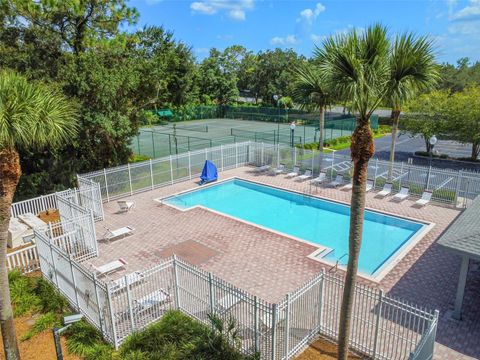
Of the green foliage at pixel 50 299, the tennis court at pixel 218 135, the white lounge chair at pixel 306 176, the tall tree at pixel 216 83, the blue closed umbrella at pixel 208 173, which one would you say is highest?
the tall tree at pixel 216 83

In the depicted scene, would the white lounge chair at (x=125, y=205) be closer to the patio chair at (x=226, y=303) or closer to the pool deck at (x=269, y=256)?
the pool deck at (x=269, y=256)

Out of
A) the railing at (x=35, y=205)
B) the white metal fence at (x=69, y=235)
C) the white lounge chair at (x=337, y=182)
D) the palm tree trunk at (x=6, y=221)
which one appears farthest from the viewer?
the white lounge chair at (x=337, y=182)

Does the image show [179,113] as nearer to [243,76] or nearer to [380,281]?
[243,76]

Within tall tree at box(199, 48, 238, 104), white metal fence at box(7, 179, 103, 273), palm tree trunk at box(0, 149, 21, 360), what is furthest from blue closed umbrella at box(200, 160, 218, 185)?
tall tree at box(199, 48, 238, 104)

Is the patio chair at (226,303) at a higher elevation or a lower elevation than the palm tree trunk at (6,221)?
lower

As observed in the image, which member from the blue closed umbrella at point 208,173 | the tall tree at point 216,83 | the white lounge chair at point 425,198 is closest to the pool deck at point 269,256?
the white lounge chair at point 425,198

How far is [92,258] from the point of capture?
12.3 meters

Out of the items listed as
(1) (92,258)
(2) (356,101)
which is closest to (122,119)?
(1) (92,258)

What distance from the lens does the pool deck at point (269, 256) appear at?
9.29 meters

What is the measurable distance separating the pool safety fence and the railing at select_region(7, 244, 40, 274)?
2.25m

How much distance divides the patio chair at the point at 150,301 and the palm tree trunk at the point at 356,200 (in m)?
4.61

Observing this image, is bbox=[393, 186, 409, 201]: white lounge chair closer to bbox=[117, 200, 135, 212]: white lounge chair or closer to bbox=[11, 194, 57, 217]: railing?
bbox=[117, 200, 135, 212]: white lounge chair

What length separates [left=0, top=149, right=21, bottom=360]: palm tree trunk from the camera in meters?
6.38

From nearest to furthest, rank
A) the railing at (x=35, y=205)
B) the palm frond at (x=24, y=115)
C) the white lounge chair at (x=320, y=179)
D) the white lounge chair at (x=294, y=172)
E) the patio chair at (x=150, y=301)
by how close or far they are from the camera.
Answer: the palm frond at (x=24, y=115) → the patio chair at (x=150, y=301) → the railing at (x=35, y=205) → the white lounge chair at (x=320, y=179) → the white lounge chair at (x=294, y=172)
